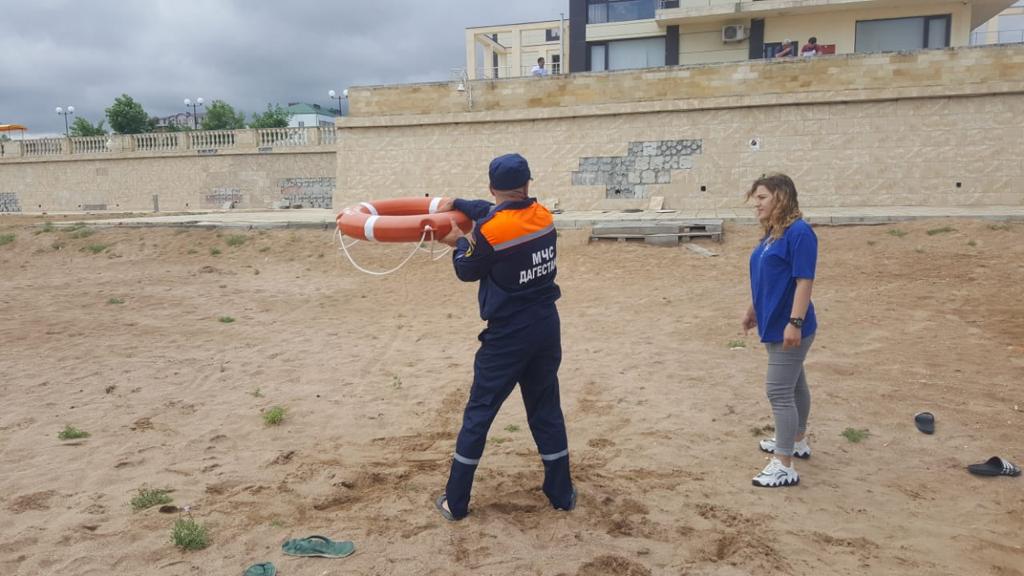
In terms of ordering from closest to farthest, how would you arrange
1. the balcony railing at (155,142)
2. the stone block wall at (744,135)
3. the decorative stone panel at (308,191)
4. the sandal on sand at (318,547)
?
the sandal on sand at (318,547), the stone block wall at (744,135), the decorative stone panel at (308,191), the balcony railing at (155,142)

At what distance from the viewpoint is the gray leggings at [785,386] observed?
146 inches

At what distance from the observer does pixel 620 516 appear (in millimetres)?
3529

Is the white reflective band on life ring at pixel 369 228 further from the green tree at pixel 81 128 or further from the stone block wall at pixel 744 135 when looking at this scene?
the green tree at pixel 81 128

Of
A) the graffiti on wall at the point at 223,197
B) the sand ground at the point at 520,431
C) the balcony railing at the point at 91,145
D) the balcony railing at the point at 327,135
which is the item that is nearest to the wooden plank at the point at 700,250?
the sand ground at the point at 520,431

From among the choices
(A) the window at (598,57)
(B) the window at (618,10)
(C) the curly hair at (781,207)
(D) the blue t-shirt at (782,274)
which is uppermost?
(B) the window at (618,10)

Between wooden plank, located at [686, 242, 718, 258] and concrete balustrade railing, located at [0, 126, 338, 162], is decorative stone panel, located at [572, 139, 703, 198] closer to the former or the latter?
wooden plank, located at [686, 242, 718, 258]

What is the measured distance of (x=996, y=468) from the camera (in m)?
3.92

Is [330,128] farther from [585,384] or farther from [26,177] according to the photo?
[585,384]

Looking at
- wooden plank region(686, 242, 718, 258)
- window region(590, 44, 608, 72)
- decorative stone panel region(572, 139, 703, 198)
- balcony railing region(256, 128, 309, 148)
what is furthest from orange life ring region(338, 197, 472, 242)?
balcony railing region(256, 128, 309, 148)

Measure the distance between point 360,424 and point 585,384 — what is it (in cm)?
202

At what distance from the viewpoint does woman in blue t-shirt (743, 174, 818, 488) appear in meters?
3.54

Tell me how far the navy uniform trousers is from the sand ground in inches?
7.1

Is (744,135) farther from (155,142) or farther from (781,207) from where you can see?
(155,142)

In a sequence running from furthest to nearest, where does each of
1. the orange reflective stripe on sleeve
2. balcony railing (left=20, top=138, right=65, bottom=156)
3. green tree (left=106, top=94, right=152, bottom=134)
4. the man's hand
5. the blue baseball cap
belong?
green tree (left=106, top=94, right=152, bottom=134), balcony railing (left=20, top=138, right=65, bottom=156), the man's hand, the blue baseball cap, the orange reflective stripe on sleeve
